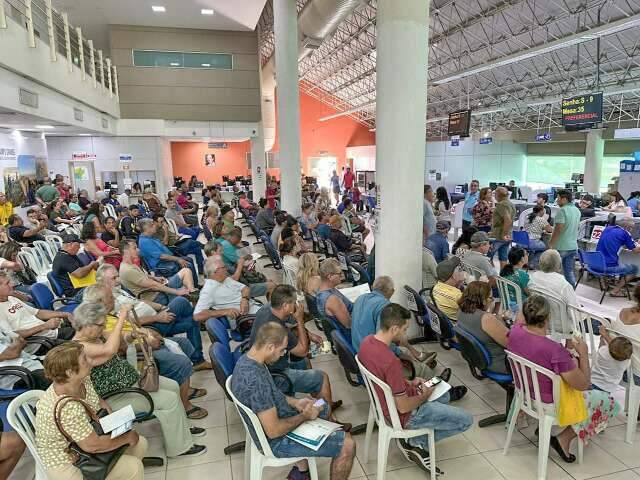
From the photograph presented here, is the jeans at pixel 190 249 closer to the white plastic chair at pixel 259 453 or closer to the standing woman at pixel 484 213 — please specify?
the standing woman at pixel 484 213

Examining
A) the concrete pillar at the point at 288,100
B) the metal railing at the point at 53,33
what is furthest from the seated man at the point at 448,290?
the concrete pillar at the point at 288,100

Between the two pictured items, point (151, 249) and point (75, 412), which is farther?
point (151, 249)

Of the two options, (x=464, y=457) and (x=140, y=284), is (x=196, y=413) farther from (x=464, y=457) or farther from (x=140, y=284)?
(x=464, y=457)

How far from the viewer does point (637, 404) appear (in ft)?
10.1

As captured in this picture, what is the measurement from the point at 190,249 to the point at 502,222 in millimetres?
5076

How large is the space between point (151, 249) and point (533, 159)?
78.7ft

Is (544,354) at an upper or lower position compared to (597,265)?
upper

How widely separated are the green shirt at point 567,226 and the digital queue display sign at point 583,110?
236 inches

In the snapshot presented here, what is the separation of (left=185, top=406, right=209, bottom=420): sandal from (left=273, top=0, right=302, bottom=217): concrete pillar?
7.40 metres

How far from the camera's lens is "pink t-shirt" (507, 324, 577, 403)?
8.57 feet

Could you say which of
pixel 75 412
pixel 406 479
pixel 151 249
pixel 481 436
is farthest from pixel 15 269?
pixel 481 436

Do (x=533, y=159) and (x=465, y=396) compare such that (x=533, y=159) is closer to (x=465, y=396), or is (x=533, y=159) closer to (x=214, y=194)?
(x=214, y=194)

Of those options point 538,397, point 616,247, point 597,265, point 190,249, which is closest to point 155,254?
point 190,249

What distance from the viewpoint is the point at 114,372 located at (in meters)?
2.75
